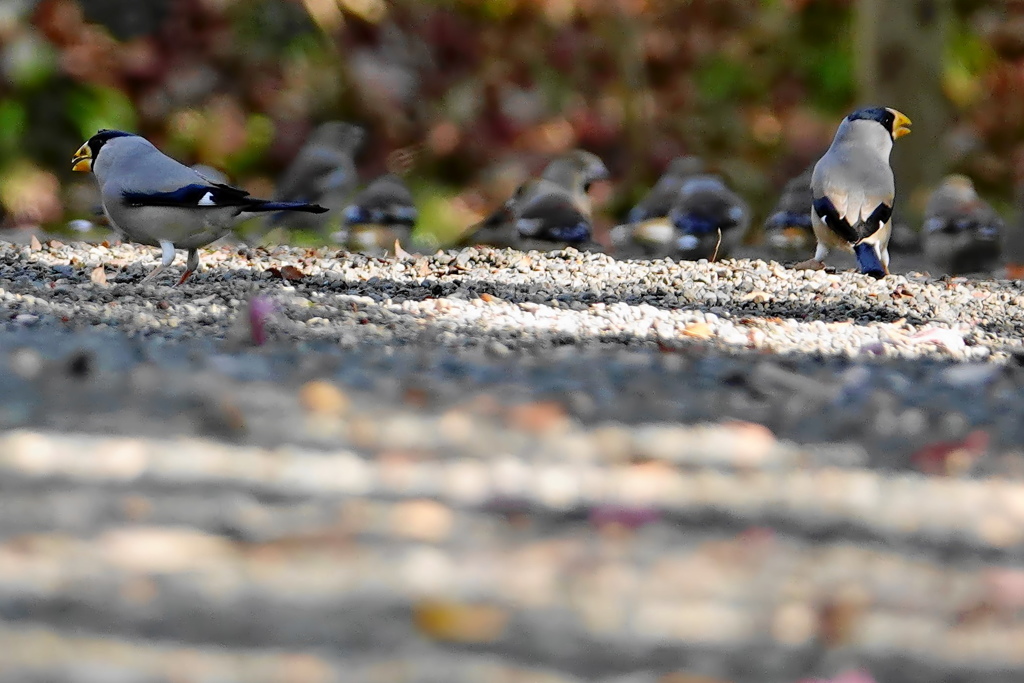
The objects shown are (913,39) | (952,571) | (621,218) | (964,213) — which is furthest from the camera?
(621,218)

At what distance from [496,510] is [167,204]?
2747 millimetres

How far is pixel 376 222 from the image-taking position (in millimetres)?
6617

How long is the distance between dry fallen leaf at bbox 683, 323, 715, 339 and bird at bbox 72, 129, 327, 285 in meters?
1.40

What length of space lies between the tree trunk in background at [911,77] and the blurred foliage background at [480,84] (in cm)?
216

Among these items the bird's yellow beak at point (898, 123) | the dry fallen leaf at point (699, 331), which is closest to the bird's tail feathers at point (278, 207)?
the dry fallen leaf at point (699, 331)

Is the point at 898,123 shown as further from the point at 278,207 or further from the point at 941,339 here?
the point at 278,207

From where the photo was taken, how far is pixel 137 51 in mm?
10469

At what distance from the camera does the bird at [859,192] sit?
5.38 meters

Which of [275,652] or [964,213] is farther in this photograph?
[964,213]

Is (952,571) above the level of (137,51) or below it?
below

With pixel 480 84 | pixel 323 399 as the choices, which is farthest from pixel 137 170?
pixel 480 84

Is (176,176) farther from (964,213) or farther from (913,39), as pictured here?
(913,39)

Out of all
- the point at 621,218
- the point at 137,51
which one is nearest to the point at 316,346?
the point at 621,218

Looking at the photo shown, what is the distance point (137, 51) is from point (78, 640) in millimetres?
9447
